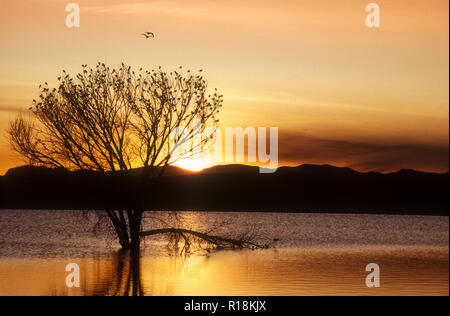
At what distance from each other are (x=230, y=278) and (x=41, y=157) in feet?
44.7

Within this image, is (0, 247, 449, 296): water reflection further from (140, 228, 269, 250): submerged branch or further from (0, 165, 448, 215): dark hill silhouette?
(0, 165, 448, 215): dark hill silhouette

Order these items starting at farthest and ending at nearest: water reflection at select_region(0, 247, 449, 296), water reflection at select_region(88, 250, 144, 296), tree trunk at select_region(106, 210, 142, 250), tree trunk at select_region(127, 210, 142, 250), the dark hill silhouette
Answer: the dark hill silhouette → tree trunk at select_region(127, 210, 142, 250) → tree trunk at select_region(106, 210, 142, 250) → water reflection at select_region(0, 247, 449, 296) → water reflection at select_region(88, 250, 144, 296)

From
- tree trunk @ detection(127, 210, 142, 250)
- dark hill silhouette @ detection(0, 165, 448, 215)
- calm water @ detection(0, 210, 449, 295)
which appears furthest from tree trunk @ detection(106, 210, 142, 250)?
dark hill silhouette @ detection(0, 165, 448, 215)

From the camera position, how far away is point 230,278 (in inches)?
1225

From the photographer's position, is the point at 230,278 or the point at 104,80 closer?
the point at 230,278

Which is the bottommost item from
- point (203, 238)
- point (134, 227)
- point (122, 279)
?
point (122, 279)

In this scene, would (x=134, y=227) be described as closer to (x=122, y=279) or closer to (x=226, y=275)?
(x=226, y=275)

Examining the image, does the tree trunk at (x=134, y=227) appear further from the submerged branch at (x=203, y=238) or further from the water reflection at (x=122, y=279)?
the water reflection at (x=122, y=279)

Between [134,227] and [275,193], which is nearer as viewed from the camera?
[134,227]

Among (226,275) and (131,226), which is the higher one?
(131,226)

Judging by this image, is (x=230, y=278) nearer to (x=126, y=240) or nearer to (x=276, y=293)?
(x=276, y=293)

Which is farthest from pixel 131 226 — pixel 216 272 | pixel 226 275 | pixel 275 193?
pixel 275 193

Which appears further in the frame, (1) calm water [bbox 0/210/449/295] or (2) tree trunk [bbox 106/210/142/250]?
(2) tree trunk [bbox 106/210/142/250]
